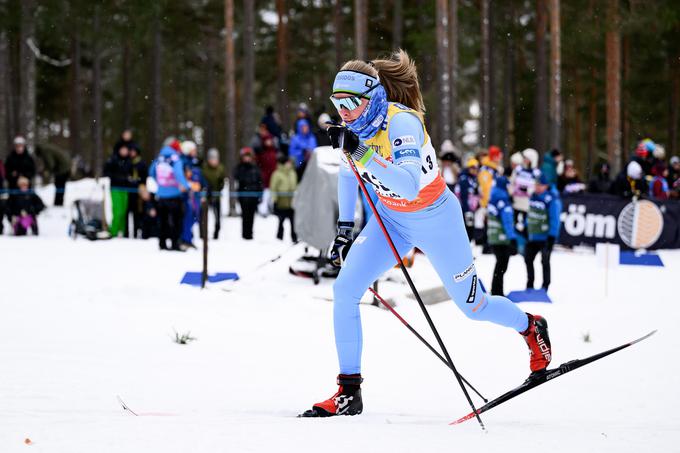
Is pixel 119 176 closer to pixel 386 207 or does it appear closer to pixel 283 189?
pixel 283 189

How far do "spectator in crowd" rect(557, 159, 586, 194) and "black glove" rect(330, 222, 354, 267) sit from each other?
12.7 meters

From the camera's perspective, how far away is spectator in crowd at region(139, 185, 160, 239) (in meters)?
16.4

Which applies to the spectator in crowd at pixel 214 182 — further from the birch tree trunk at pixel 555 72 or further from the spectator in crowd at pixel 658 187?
the birch tree trunk at pixel 555 72

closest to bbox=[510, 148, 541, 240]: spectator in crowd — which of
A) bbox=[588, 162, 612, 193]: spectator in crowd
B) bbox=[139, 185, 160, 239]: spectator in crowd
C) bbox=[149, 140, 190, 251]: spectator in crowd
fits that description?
bbox=[149, 140, 190, 251]: spectator in crowd

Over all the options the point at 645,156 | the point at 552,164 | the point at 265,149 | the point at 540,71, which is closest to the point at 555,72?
the point at 552,164

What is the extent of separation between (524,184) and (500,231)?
150 cm

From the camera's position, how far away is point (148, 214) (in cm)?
1661

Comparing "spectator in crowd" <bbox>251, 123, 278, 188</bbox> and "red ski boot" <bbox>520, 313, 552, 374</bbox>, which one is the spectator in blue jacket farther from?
"spectator in crowd" <bbox>251, 123, 278, 188</bbox>

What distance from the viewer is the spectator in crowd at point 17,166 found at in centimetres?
1686

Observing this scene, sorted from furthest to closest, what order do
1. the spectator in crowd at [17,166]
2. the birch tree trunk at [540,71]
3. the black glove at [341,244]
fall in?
the birch tree trunk at [540,71]
the spectator in crowd at [17,166]
the black glove at [341,244]

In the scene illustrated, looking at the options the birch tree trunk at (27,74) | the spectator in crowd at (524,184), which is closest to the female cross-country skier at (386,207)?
the spectator in crowd at (524,184)

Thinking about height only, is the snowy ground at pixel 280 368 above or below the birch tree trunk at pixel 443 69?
below

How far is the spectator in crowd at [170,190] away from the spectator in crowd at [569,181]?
7.62 meters

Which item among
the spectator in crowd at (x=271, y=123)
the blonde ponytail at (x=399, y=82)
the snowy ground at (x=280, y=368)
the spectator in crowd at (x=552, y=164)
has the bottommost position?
the snowy ground at (x=280, y=368)
